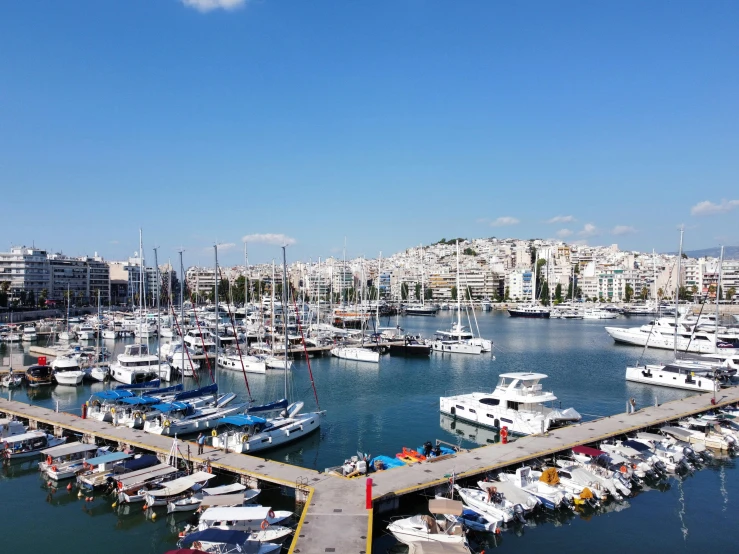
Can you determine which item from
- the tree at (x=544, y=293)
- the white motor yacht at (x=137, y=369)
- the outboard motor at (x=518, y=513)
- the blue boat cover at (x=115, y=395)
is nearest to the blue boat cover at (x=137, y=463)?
the blue boat cover at (x=115, y=395)

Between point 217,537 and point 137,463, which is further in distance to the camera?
point 137,463

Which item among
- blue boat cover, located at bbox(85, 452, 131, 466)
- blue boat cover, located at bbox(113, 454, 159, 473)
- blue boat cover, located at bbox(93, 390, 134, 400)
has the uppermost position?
blue boat cover, located at bbox(93, 390, 134, 400)

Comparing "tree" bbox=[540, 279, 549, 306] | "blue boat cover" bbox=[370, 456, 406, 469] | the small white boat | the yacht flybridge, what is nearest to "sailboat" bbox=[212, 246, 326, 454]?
"blue boat cover" bbox=[370, 456, 406, 469]

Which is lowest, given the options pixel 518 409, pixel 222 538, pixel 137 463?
pixel 222 538

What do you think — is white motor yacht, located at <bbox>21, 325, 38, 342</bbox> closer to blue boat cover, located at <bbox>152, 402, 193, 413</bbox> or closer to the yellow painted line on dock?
blue boat cover, located at <bbox>152, 402, 193, 413</bbox>

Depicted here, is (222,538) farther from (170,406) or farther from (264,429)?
(170,406)

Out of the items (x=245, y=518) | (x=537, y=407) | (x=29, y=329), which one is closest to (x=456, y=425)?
(x=537, y=407)

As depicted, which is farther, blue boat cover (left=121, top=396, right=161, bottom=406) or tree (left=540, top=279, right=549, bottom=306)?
tree (left=540, top=279, right=549, bottom=306)

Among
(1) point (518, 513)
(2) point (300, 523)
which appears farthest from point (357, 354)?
(2) point (300, 523)
